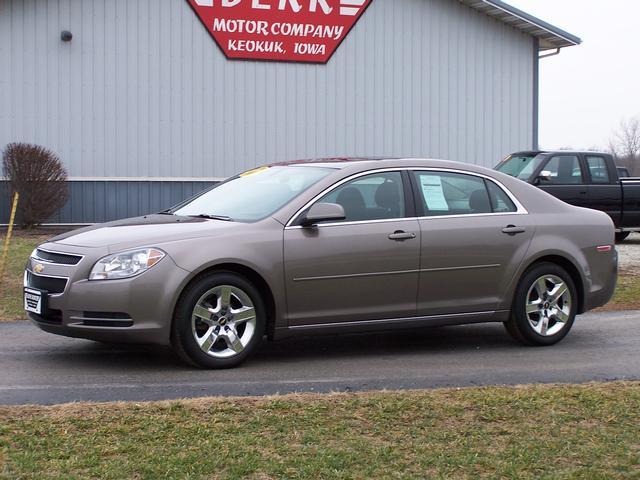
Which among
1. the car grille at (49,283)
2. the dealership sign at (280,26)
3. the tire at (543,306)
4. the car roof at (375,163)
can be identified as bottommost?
the tire at (543,306)

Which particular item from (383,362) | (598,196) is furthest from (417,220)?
(598,196)

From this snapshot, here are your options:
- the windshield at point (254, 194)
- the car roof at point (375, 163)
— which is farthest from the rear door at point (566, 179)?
the windshield at point (254, 194)

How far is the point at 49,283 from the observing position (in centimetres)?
697

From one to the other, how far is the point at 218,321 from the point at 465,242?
6.97ft

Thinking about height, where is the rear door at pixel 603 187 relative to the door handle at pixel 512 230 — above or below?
above

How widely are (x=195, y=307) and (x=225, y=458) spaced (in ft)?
7.76

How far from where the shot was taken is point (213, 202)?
805 centimetres

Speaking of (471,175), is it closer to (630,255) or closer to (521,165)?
(630,255)

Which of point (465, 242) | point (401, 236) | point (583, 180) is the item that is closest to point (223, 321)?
point (401, 236)

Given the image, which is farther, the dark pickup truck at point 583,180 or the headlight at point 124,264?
the dark pickup truck at point 583,180

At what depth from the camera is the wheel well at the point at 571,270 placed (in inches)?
326

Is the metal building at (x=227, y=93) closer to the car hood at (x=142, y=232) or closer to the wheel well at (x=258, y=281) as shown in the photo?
the car hood at (x=142, y=232)

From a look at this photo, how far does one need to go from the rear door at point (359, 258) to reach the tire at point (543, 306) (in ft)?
3.34

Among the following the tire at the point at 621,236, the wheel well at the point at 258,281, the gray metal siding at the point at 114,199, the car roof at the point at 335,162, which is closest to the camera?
the wheel well at the point at 258,281
